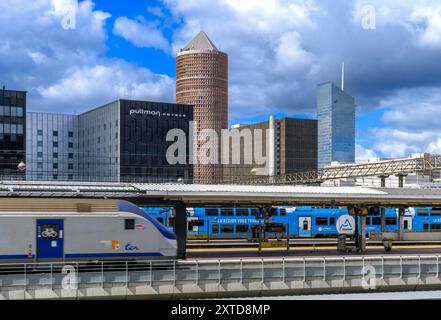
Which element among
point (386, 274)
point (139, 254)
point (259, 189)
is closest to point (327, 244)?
point (259, 189)

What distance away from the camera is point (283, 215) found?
55.5 meters

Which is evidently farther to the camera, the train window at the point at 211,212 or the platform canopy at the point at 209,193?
the train window at the point at 211,212

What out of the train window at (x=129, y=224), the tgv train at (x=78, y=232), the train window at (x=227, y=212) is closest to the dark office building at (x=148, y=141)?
the train window at (x=227, y=212)

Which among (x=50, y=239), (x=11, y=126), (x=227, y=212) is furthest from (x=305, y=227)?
(x=11, y=126)

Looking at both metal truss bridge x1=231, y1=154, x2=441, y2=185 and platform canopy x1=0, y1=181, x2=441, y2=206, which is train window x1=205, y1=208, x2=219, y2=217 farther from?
metal truss bridge x1=231, y1=154, x2=441, y2=185

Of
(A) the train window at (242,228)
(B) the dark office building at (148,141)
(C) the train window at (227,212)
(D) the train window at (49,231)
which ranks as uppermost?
(B) the dark office building at (148,141)

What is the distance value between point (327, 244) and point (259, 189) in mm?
12819

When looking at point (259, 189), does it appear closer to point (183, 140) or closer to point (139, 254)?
point (139, 254)

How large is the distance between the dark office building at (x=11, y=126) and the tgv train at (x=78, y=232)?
311 ft

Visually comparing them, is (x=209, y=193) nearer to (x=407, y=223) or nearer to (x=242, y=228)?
(x=242, y=228)

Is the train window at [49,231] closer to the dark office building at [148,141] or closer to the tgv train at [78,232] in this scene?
the tgv train at [78,232]

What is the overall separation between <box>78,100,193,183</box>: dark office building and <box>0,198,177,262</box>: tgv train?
96.8 m

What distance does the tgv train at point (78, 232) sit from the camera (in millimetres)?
26906

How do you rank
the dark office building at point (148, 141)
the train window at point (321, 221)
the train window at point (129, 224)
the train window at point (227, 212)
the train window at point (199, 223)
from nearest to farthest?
1. the train window at point (129, 224)
2. the train window at point (199, 223)
3. the train window at point (227, 212)
4. the train window at point (321, 221)
5. the dark office building at point (148, 141)
